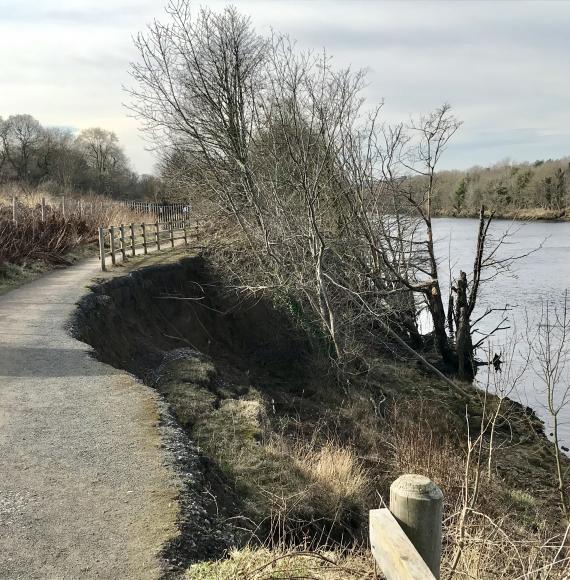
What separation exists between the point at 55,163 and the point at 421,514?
193 ft

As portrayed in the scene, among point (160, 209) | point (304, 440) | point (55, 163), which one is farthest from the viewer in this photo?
point (55, 163)

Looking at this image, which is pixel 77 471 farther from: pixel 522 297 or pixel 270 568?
pixel 522 297

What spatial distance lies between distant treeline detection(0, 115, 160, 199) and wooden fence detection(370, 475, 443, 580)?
49063 millimetres

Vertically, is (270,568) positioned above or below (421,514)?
below

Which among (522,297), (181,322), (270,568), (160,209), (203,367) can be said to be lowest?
(522,297)

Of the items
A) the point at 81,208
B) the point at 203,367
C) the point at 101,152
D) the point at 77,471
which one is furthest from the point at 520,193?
the point at 77,471

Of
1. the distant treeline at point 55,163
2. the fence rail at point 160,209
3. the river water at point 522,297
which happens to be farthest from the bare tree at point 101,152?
the river water at point 522,297

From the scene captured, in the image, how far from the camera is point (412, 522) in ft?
8.39

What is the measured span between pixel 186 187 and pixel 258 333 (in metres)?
7.00

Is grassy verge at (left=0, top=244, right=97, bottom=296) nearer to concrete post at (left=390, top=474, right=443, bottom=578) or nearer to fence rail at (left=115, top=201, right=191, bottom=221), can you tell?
concrete post at (left=390, top=474, right=443, bottom=578)

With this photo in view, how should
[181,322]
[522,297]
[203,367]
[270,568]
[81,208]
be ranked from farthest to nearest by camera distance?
[81,208]
[522,297]
[181,322]
[203,367]
[270,568]

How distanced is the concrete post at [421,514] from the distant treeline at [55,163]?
49.1 metres

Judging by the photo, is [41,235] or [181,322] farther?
[41,235]

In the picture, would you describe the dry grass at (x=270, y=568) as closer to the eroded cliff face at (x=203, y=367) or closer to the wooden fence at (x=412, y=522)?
the eroded cliff face at (x=203, y=367)
